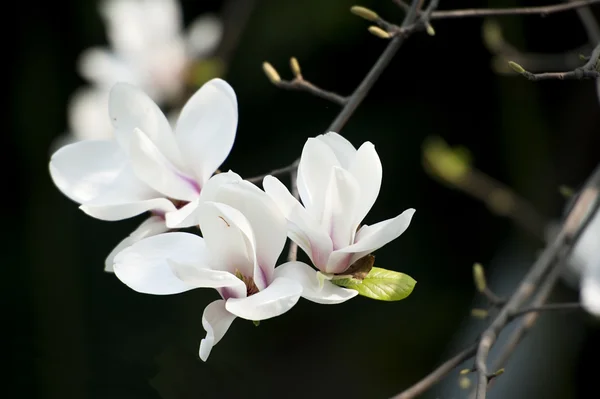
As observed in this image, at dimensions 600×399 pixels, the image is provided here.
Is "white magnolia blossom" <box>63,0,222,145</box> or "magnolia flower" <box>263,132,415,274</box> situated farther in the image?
"white magnolia blossom" <box>63,0,222,145</box>

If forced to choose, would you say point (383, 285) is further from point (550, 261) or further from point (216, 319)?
point (550, 261)

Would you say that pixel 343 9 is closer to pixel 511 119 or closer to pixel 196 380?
pixel 511 119

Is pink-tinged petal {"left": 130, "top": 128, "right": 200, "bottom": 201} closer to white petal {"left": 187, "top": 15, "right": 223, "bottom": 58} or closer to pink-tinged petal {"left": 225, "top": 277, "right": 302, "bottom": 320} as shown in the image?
pink-tinged petal {"left": 225, "top": 277, "right": 302, "bottom": 320}

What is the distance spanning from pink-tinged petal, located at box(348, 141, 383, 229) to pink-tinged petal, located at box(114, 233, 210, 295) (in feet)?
0.27

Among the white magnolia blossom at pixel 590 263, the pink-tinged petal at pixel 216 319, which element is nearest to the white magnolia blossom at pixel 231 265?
the pink-tinged petal at pixel 216 319

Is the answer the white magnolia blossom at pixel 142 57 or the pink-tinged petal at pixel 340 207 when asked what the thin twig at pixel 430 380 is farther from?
the white magnolia blossom at pixel 142 57

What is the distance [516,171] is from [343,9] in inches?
17.2

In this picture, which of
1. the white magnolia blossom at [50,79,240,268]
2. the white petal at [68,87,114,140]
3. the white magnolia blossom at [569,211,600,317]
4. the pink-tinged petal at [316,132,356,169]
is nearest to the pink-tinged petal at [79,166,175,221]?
the white magnolia blossom at [50,79,240,268]

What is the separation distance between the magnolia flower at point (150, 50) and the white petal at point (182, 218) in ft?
2.37

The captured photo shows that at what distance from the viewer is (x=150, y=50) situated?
112 centimetres

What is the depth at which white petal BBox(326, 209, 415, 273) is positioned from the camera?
1.18 ft

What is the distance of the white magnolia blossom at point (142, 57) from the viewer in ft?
3.59

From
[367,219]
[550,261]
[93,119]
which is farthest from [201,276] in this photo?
[367,219]

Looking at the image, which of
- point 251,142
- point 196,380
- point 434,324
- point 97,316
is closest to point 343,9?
point 251,142
